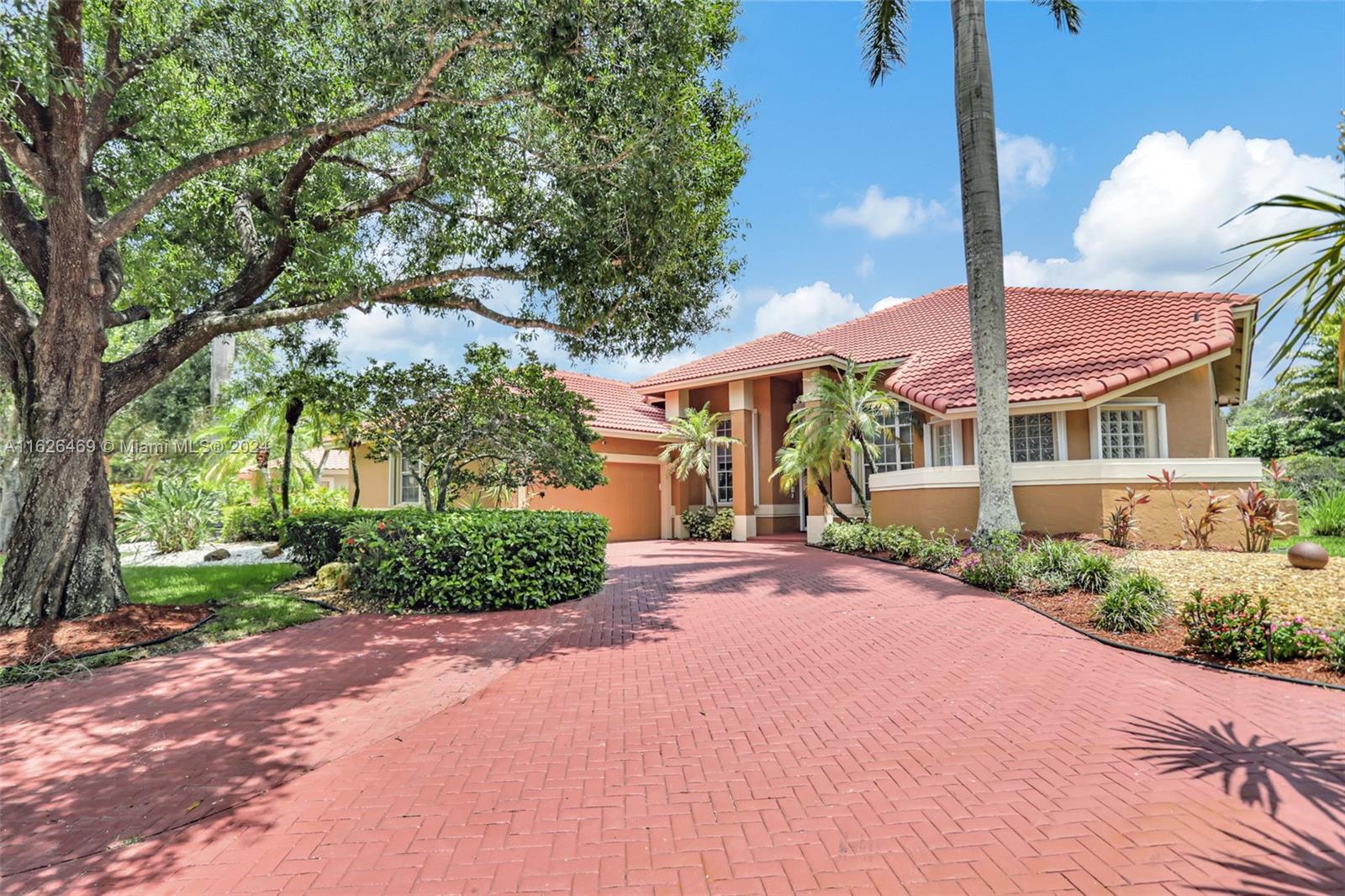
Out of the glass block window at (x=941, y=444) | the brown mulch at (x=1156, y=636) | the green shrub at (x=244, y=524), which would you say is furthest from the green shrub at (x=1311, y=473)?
the green shrub at (x=244, y=524)

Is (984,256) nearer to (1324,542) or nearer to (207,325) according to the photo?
(1324,542)

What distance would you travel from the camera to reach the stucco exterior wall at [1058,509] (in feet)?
39.4

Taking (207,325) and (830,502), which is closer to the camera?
(207,325)

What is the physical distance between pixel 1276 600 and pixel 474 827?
9199 mm

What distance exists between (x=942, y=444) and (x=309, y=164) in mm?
14367

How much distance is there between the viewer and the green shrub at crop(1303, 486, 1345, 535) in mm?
14359

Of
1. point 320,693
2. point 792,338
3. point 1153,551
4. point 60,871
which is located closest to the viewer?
point 60,871

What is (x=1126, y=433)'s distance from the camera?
14.2m

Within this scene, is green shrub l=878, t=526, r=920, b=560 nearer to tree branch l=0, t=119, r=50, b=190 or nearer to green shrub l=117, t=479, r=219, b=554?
tree branch l=0, t=119, r=50, b=190

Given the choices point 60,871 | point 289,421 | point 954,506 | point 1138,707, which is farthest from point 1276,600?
Result: point 289,421

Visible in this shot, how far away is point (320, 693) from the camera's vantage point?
5953 millimetres

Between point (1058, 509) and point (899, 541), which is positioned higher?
point (1058, 509)

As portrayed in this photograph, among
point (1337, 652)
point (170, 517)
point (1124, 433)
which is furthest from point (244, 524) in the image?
point (1124, 433)

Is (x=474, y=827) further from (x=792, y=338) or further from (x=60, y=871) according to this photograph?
(x=792, y=338)
